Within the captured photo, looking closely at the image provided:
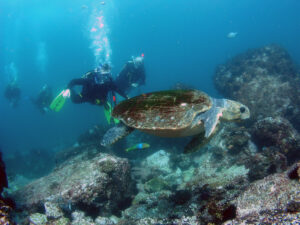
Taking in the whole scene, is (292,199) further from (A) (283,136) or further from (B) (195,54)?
(B) (195,54)

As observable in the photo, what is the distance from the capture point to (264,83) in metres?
11.5

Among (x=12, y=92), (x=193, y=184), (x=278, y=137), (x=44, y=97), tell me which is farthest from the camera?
(x=12, y=92)

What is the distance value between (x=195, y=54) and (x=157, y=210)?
138 meters

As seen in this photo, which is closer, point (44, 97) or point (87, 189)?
point (87, 189)

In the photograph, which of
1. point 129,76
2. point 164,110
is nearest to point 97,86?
point 129,76

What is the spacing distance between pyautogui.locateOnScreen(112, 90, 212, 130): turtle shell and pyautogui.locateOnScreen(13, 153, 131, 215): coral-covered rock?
1.90m

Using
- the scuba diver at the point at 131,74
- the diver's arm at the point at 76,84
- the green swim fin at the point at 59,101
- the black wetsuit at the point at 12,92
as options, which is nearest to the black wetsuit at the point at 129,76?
the scuba diver at the point at 131,74

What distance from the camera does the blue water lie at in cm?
6975

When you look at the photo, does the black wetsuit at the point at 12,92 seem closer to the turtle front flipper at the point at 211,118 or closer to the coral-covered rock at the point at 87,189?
the coral-covered rock at the point at 87,189

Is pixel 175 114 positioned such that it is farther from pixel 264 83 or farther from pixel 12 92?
pixel 12 92

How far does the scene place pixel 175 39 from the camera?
139 metres

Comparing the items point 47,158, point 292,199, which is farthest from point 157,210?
point 47,158

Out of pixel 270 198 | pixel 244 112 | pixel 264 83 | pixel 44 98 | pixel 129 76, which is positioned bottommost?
pixel 44 98

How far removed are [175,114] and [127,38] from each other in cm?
13529
